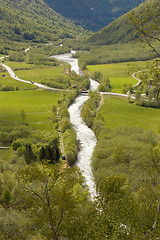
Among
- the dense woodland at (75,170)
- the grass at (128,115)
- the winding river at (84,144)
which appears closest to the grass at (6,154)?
the dense woodland at (75,170)

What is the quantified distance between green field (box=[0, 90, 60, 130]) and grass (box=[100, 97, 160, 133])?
35.0 m

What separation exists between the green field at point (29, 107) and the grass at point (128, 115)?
35022 mm

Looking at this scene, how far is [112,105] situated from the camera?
14975cm

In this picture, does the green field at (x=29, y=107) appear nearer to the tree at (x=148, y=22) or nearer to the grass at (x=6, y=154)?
the grass at (x=6, y=154)

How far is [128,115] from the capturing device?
13162 cm

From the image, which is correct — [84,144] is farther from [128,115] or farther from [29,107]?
[29,107]

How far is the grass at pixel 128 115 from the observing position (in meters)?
116

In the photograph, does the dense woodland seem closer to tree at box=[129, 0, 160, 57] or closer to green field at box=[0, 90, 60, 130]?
tree at box=[129, 0, 160, 57]

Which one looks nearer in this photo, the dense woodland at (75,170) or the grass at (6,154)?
the dense woodland at (75,170)

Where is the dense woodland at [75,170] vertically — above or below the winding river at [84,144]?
above

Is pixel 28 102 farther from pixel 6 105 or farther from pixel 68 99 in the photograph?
pixel 68 99

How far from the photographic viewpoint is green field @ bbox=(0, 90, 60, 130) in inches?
4798

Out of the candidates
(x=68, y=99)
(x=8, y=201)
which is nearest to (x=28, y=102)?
(x=68, y=99)

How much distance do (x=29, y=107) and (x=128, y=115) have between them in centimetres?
6571
